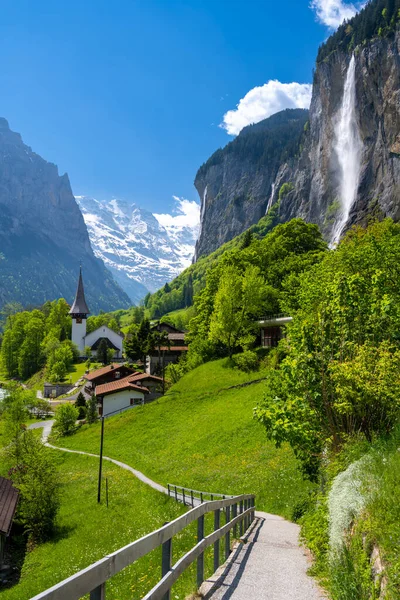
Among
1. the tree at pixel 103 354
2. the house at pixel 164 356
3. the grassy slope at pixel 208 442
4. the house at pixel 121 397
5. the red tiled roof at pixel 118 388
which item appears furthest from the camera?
the tree at pixel 103 354

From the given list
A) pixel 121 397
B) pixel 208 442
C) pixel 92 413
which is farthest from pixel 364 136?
pixel 208 442

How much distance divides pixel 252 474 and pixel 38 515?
13.5 metres

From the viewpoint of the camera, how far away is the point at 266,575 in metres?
8.16

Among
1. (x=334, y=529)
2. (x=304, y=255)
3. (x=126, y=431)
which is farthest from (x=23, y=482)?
(x=304, y=255)

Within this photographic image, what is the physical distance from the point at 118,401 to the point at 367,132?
9317cm

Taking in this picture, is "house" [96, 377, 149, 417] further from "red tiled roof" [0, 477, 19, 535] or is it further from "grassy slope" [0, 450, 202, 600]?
"red tiled roof" [0, 477, 19, 535]

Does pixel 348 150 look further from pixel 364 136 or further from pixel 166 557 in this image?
pixel 166 557

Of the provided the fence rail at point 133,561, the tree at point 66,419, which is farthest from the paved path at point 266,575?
the tree at point 66,419

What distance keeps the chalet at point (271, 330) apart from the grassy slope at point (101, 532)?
24660 mm

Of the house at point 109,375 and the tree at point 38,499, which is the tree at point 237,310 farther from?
the tree at point 38,499

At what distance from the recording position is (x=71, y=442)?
2213 inches

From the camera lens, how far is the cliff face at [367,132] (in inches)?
4188

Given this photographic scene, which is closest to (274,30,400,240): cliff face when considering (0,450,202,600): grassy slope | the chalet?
the chalet

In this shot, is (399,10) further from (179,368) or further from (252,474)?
(252,474)
